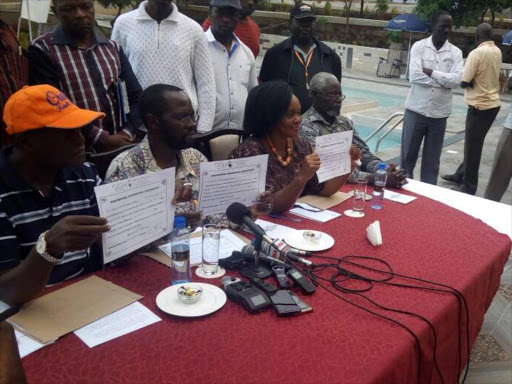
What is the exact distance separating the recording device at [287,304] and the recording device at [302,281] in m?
0.07

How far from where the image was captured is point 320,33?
25.5 m

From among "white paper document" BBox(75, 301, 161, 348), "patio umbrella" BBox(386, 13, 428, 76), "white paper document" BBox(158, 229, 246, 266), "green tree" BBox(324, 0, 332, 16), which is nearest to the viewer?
"white paper document" BBox(75, 301, 161, 348)

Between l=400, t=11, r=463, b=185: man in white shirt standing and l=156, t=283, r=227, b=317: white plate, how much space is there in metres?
3.99

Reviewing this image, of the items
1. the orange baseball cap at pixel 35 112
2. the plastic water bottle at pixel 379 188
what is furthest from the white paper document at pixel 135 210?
the plastic water bottle at pixel 379 188

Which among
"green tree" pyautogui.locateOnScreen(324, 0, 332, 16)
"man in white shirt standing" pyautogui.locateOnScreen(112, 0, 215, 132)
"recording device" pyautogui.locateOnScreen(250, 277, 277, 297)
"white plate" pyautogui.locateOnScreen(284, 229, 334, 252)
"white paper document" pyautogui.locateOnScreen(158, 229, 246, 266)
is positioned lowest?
"white paper document" pyautogui.locateOnScreen(158, 229, 246, 266)

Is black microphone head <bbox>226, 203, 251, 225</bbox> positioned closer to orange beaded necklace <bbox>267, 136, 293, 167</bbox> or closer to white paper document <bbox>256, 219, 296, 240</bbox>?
white paper document <bbox>256, 219, 296, 240</bbox>

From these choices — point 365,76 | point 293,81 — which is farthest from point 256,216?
point 365,76

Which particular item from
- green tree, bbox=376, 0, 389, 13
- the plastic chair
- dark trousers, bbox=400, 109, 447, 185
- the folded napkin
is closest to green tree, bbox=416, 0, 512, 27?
the plastic chair

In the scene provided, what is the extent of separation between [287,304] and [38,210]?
A: 3.33ft

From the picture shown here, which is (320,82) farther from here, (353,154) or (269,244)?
(269,244)

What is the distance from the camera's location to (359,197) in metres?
2.89

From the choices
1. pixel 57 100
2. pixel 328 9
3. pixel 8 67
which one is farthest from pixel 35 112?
pixel 328 9

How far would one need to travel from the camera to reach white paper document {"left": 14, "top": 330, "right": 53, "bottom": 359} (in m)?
1.41

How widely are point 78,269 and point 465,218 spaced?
2123 mm
